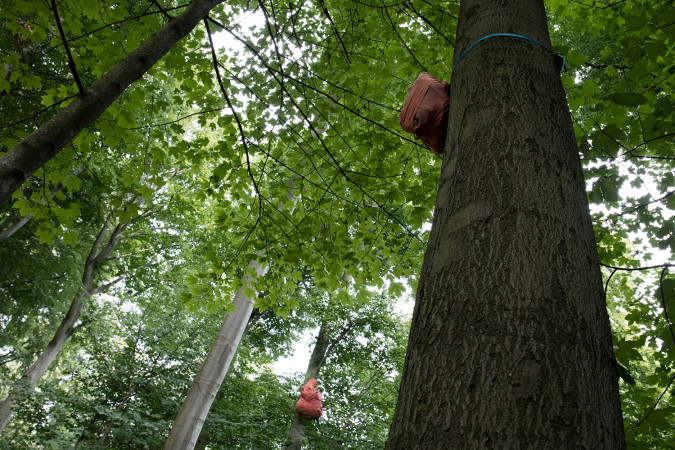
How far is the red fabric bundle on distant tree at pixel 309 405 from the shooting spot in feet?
26.6

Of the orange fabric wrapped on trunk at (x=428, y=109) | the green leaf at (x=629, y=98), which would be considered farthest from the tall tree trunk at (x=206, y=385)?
the green leaf at (x=629, y=98)

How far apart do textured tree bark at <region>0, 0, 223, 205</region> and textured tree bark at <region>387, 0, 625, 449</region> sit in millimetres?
1550

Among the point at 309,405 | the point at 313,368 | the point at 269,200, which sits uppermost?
the point at 269,200

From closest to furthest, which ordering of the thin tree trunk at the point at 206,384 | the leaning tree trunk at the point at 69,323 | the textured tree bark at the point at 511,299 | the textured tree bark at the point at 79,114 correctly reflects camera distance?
1. the textured tree bark at the point at 511,299
2. the textured tree bark at the point at 79,114
3. the thin tree trunk at the point at 206,384
4. the leaning tree trunk at the point at 69,323

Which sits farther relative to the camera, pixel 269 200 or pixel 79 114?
pixel 269 200

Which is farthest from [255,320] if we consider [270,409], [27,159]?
[27,159]

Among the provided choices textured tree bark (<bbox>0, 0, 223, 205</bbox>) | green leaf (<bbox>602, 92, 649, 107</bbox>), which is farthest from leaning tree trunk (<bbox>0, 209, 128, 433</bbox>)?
green leaf (<bbox>602, 92, 649, 107</bbox>)

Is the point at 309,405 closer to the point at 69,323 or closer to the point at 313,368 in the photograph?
the point at 313,368

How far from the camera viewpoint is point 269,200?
6.36 m

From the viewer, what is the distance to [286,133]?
378 cm

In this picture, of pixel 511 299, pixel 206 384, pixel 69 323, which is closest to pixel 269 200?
pixel 206 384

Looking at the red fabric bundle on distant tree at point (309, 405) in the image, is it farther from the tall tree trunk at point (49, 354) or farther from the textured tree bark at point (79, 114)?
the textured tree bark at point (79, 114)

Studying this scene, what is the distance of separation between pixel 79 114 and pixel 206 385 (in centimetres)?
506

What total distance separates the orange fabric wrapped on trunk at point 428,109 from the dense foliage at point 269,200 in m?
0.69
